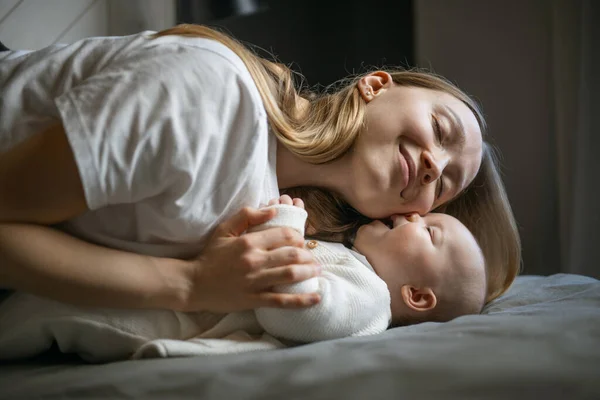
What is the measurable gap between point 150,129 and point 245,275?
244mm

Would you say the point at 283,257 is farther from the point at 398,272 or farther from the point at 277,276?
the point at 398,272

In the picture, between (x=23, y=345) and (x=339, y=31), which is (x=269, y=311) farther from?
(x=339, y=31)

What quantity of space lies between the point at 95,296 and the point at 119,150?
0.21m

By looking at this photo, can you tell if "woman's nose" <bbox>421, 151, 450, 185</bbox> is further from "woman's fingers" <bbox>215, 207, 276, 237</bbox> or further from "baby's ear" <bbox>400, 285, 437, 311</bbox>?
"woman's fingers" <bbox>215, 207, 276, 237</bbox>

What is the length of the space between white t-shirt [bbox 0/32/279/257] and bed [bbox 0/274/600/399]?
0.69 ft

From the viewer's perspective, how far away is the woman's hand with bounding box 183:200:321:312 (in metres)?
0.89

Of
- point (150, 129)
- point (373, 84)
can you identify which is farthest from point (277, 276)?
point (373, 84)

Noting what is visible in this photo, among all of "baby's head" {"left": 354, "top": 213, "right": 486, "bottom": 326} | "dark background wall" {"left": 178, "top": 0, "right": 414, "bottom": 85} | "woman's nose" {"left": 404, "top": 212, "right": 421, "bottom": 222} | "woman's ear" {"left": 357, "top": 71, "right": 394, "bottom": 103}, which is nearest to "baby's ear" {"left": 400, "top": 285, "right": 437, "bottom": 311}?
"baby's head" {"left": 354, "top": 213, "right": 486, "bottom": 326}

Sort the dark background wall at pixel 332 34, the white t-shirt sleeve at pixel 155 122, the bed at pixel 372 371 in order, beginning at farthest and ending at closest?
the dark background wall at pixel 332 34
the white t-shirt sleeve at pixel 155 122
the bed at pixel 372 371

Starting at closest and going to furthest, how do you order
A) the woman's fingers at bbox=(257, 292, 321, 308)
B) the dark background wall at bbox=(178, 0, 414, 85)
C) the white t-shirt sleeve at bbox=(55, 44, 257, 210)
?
the white t-shirt sleeve at bbox=(55, 44, 257, 210)
the woman's fingers at bbox=(257, 292, 321, 308)
the dark background wall at bbox=(178, 0, 414, 85)

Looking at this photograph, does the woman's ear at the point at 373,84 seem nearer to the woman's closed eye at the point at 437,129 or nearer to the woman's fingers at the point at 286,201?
the woman's closed eye at the point at 437,129

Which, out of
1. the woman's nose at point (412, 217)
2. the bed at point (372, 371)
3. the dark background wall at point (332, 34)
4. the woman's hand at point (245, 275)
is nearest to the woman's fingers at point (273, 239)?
the woman's hand at point (245, 275)

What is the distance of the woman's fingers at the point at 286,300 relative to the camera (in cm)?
89

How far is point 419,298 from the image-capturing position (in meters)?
1.10
